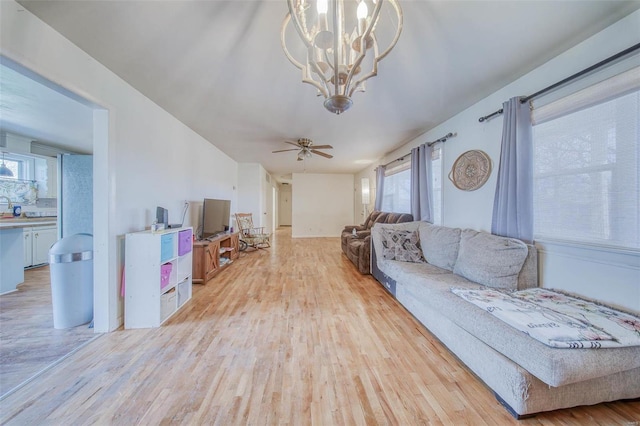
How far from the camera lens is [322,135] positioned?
3.92 metres

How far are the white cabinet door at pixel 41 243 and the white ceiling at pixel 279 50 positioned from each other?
3.53 metres

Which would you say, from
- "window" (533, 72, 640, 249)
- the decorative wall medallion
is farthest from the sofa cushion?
the decorative wall medallion

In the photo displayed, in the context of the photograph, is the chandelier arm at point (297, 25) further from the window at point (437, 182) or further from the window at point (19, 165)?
the window at point (19, 165)

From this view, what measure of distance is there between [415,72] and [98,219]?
10.9ft

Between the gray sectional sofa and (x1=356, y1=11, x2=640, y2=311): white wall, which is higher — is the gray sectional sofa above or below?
below

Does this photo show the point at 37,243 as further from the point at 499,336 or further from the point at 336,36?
the point at 499,336

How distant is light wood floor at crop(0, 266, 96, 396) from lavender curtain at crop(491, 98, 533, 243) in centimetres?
408

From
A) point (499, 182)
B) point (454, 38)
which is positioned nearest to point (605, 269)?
point (499, 182)

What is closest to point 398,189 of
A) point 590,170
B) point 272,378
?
point 590,170

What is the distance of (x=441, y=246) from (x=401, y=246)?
1.66 ft

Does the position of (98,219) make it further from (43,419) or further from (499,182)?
(499,182)

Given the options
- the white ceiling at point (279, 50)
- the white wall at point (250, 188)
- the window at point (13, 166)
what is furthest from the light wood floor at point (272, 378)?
the window at point (13, 166)

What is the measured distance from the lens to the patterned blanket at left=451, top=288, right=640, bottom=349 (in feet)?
3.68

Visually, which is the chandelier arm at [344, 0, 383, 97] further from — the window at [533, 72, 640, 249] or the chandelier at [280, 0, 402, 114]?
the window at [533, 72, 640, 249]
